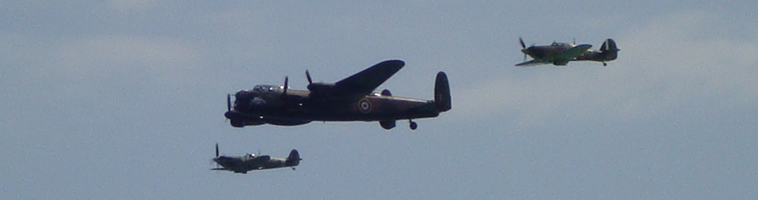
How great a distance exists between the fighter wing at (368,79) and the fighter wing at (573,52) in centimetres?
1090

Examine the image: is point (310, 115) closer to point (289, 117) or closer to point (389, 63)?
point (289, 117)

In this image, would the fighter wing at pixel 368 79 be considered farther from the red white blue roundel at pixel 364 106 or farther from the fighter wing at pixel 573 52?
the fighter wing at pixel 573 52

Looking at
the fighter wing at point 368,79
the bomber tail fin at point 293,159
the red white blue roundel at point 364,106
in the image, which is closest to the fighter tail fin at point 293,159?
the bomber tail fin at point 293,159

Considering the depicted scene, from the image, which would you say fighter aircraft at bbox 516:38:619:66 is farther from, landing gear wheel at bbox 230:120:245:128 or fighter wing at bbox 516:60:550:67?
landing gear wheel at bbox 230:120:245:128

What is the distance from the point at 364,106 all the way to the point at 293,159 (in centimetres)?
2412

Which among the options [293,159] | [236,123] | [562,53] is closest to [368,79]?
[236,123]

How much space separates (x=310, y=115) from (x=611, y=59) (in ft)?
53.4

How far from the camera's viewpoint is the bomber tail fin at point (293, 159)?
7469 cm

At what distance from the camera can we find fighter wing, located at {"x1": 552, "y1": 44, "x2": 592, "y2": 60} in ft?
191

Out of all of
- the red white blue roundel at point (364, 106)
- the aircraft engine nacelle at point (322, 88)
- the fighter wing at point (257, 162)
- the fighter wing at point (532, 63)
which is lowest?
the fighter wing at point (257, 162)

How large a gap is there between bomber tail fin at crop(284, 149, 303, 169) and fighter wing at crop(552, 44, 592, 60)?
20.4 m

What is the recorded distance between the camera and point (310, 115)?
5156 centimetres

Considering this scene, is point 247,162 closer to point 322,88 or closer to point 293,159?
point 293,159

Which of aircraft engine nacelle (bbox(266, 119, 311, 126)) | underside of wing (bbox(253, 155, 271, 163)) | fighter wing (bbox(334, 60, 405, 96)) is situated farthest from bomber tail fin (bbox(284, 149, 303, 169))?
fighter wing (bbox(334, 60, 405, 96))
